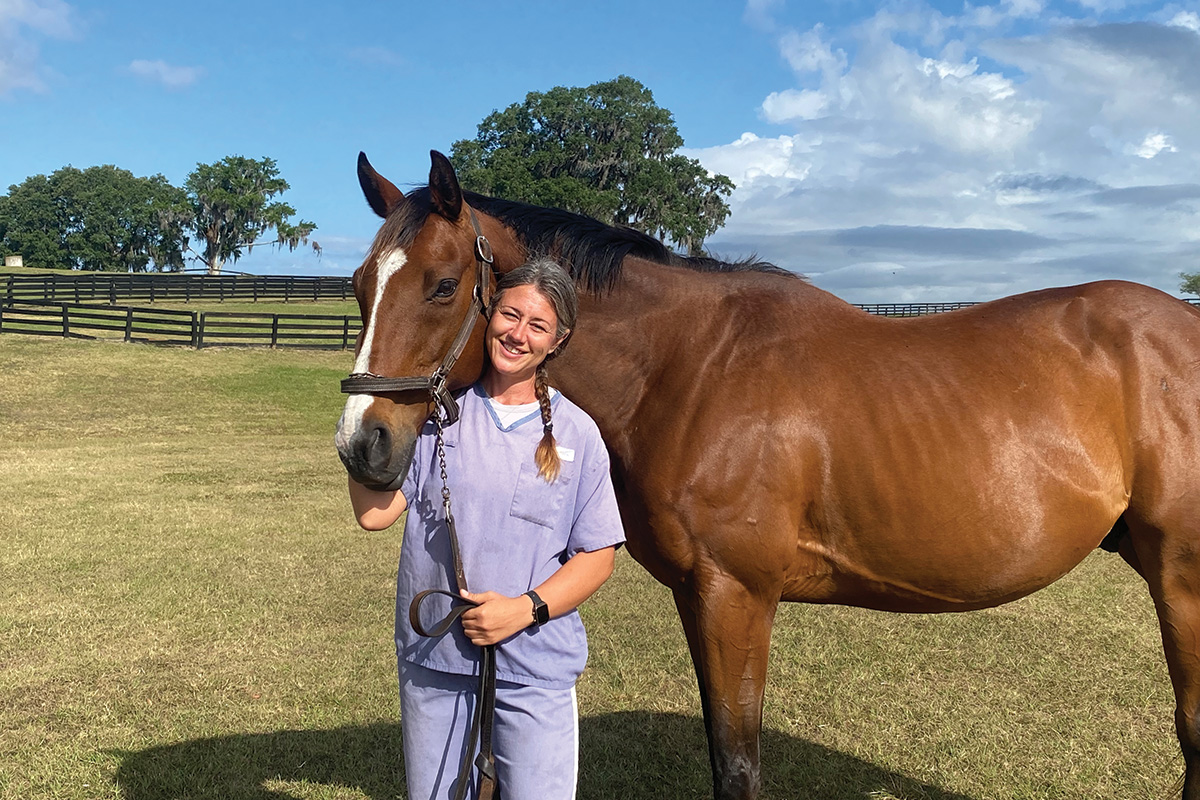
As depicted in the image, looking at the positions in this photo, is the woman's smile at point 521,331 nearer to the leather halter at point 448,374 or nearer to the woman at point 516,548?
the woman at point 516,548

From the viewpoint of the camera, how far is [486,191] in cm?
4122

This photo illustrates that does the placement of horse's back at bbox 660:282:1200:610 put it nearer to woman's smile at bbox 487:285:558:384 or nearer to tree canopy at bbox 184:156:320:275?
woman's smile at bbox 487:285:558:384

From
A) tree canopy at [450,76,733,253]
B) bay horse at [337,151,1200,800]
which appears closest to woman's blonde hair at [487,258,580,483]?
bay horse at [337,151,1200,800]

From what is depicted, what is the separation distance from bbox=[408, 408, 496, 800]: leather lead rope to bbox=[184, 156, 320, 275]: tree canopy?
6627cm

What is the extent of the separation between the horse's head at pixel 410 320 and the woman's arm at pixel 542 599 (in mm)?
397

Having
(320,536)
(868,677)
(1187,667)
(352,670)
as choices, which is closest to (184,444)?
(320,536)

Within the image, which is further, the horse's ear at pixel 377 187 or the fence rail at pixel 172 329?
the fence rail at pixel 172 329

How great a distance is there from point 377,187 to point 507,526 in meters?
1.35

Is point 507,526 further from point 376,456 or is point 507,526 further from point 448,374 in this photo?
point 448,374

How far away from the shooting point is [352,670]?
5105mm

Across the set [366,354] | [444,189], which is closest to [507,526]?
[366,354]

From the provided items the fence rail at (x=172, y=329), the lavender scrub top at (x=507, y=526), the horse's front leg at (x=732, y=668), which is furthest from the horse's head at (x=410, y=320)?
the fence rail at (x=172, y=329)

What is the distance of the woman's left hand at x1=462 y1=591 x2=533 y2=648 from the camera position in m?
1.92

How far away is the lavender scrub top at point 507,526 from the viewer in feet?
6.59
